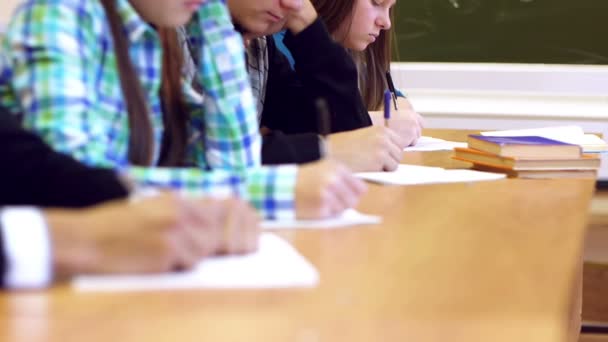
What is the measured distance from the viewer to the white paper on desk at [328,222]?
1.18 metres

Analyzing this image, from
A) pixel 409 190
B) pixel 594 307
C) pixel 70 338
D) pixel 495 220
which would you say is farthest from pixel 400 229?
pixel 594 307

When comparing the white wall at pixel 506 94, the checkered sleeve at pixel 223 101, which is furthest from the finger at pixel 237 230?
the white wall at pixel 506 94

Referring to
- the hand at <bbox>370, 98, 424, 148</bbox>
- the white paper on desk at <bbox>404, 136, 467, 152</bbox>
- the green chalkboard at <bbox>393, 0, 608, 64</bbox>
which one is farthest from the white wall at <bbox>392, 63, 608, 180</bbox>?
the hand at <bbox>370, 98, 424, 148</bbox>

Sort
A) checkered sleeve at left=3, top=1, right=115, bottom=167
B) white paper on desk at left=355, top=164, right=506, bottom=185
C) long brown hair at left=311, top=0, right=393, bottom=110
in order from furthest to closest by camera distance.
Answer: long brown hair at left=311, top=0, right=393, bottom=110, white paper on desk at left=355, top=164, right=506, bottom=185, checkered sleeve at left=3, top=1, right=115, bottom=167

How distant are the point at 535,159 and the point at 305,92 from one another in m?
0.56

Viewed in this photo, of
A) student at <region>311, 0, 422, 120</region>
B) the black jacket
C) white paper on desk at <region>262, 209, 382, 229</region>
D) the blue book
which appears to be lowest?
the blue book

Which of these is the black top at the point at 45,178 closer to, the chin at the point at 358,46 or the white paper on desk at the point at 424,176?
the white paper on desk at the point at 424,176

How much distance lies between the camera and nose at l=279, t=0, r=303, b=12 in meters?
1.96

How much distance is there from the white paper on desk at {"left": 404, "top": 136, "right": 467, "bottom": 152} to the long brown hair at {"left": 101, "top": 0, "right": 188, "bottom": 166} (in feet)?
2.79

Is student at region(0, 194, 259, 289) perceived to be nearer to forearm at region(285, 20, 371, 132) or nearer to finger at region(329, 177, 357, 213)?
finger at region(329, 177, 357, 213)

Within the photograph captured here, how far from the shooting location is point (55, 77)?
1066 millimetres

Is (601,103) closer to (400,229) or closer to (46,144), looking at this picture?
(400,229)

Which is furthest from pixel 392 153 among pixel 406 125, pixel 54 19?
pixel 54 19

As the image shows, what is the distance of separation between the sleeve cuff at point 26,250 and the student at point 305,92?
0.79 metres
